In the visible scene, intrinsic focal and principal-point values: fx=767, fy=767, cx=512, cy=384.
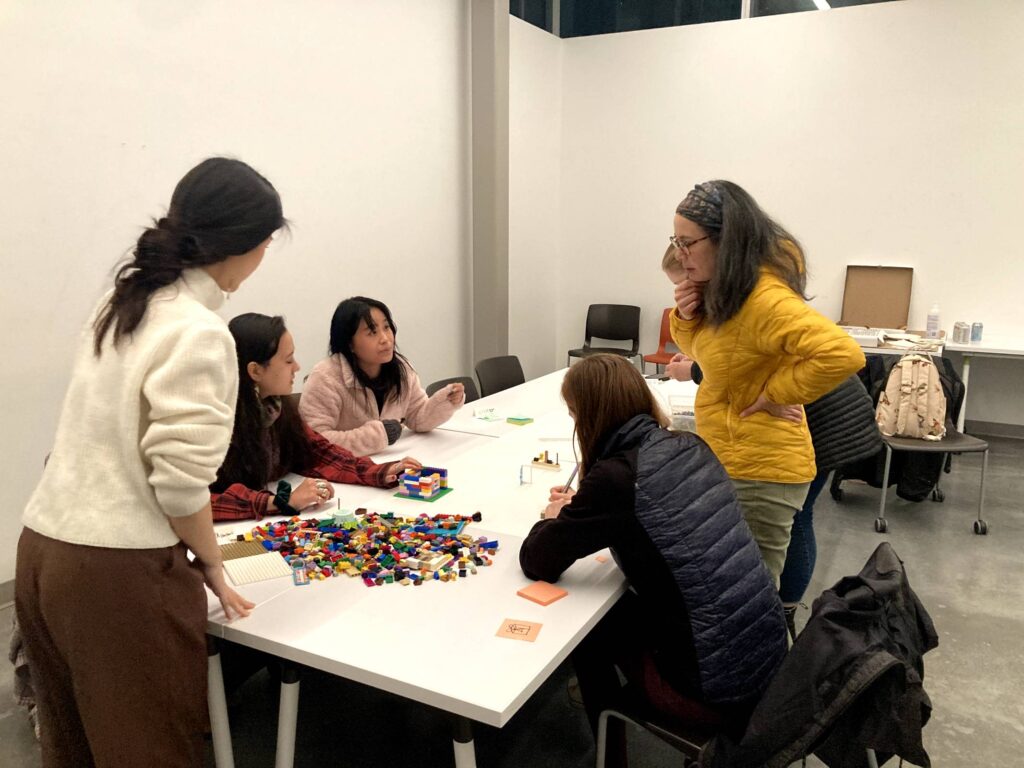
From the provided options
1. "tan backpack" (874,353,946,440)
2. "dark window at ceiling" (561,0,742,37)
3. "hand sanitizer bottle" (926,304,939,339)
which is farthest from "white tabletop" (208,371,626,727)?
"dark window at ceiling" (561,0,742,37)

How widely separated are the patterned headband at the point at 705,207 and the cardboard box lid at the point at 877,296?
14.0ft

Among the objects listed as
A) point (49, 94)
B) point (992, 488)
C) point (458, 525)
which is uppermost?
point (49, 94)

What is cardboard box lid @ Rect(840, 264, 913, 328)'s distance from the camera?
5555 millimetres

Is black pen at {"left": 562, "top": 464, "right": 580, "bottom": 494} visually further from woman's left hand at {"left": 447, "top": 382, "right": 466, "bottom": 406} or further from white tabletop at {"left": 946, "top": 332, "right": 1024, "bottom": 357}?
white tabletop at {"left": 946, "top": 332, "right": 1024, "bottom": 357}

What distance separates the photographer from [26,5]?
Result: 9.48 feet

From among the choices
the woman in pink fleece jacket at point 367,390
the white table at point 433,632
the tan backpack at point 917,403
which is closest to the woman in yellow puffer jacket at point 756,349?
the white table at point 433,632

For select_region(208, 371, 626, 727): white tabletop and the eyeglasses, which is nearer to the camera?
select_region(208, 371, 626, 727): white tabletop

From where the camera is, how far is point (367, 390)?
9.40 ft

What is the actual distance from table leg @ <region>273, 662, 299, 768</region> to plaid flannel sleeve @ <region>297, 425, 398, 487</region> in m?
0.81

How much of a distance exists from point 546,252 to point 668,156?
4.21 feet

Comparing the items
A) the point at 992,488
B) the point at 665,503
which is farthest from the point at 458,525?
the point at 992,488

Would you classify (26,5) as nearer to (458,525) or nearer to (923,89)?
(458,525)

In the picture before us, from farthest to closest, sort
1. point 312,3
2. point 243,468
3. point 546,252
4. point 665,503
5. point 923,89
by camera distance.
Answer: point 546,252, point 923,89, point 312,3, point 243,468, point 665,503

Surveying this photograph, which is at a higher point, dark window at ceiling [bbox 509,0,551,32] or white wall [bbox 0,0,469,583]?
dark window at ceiling [bbox 509,0,551,32]
